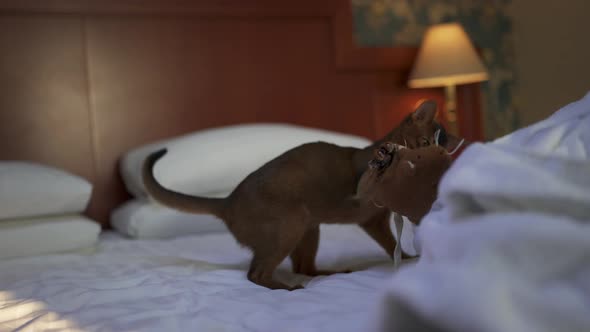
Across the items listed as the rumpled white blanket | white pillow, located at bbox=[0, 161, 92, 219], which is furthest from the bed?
white pillow, located at bbox=[0, 161, 92, 219]

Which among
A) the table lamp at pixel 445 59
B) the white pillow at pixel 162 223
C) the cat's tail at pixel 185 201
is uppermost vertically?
the table lamp at pixel 445 59

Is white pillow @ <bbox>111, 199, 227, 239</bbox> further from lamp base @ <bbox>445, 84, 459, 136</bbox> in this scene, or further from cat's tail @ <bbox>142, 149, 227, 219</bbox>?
lamp base @ <bbox>445, 84, 459, 136</bbox>

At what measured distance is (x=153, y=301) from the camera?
3.17 ft

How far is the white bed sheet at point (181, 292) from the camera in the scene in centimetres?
79

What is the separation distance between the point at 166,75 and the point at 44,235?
1017mm

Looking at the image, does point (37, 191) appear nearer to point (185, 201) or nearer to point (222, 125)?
point (185, 201)

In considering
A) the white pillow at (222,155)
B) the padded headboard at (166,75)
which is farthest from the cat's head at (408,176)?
the padded headboard at (166,75)

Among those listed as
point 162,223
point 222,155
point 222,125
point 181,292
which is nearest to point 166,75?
point 222,125

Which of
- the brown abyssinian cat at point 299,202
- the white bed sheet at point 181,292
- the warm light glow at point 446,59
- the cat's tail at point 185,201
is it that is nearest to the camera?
the white bed sheet at point 181,292

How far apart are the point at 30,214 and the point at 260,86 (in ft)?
3.98

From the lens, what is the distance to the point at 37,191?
64.7 inches

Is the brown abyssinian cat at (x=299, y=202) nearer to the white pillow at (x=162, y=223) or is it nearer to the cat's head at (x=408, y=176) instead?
the cat's head at (x=408, y=176)

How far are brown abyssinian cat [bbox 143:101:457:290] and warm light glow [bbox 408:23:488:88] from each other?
4.67 feet

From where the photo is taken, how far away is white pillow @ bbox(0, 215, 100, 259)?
5.12 ft
